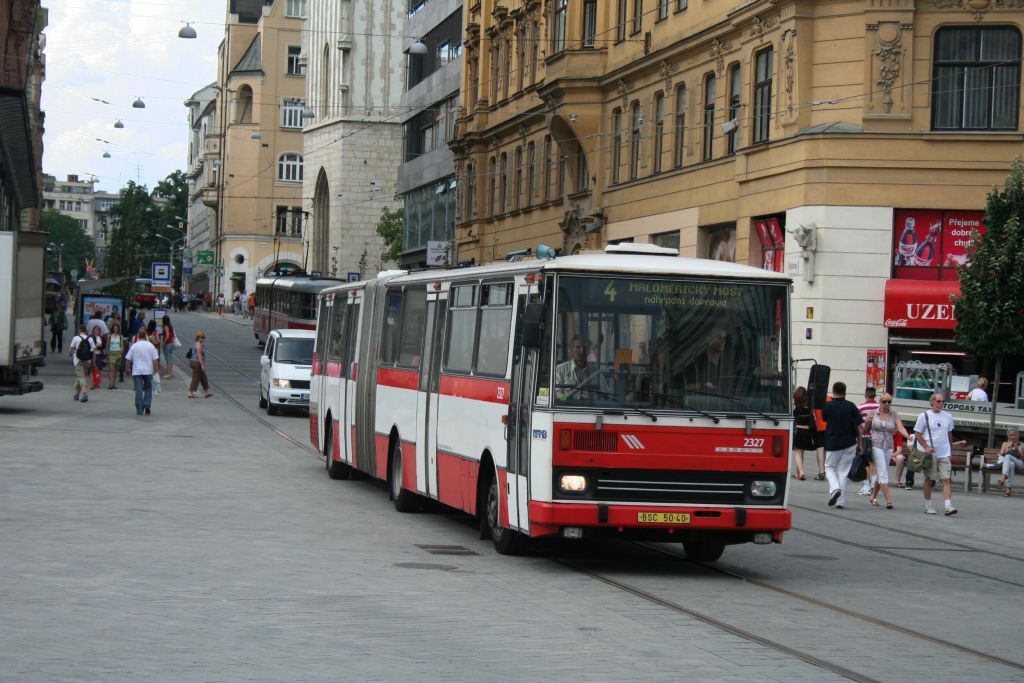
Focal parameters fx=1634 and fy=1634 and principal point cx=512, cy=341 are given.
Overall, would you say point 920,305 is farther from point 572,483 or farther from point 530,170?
point 530,170

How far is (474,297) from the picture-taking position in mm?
16047

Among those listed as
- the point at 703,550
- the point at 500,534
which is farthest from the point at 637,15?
the point at 500,534

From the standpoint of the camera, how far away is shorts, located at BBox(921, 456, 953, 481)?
21.2 meters

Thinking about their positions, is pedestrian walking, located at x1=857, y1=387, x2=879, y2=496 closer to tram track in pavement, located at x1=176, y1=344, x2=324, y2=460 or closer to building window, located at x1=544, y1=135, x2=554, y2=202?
tram track in pavement, located at x1=176, y1=344, x2=324, y2=460

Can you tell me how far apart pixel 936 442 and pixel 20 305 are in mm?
19042

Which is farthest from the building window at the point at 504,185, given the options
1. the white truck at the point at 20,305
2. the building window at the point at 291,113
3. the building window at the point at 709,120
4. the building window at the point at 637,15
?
the building window at the point at 291,113

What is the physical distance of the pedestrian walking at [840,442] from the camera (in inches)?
851

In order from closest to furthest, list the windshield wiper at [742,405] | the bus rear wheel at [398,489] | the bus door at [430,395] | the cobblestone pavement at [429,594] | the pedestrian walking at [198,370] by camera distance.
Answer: the cobblestone pavement at [429,594], the windshield wiper at [742,405], the bus door at [430,395], the bus rear wheel at [398,489], the pedestrian walking at [198,370]

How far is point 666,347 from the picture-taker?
1348 cm

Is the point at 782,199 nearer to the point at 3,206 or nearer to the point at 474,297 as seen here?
the point at 474,297

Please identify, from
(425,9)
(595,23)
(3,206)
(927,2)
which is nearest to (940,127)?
(927,2)

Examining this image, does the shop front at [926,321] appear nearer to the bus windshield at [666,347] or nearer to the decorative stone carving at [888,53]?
the decorative stone carving at [888,53]

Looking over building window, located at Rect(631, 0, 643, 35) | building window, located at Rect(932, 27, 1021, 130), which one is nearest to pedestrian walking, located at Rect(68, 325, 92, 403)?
building window, located at Rect(631, 0, 643, 35)

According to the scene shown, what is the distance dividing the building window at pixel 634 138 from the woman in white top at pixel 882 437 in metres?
20.9
